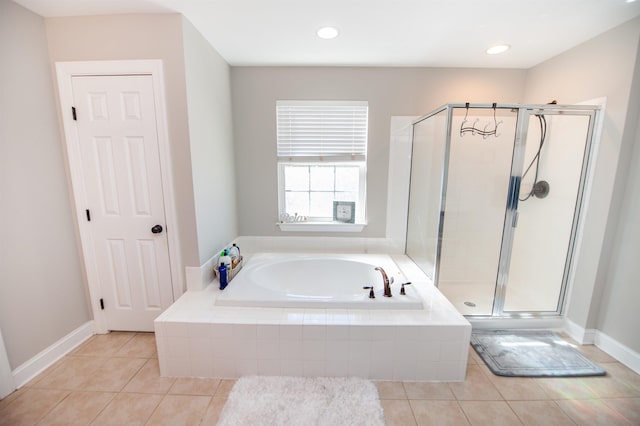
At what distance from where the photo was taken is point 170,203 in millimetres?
1811

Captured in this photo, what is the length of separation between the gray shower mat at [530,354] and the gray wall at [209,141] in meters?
2.31

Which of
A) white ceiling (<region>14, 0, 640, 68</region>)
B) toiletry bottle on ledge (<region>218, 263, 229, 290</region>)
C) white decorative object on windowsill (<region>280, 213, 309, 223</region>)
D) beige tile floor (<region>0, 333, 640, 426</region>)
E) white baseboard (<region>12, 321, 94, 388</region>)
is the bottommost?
beige tile floor (<region>0, 333, 640, 426</region>)

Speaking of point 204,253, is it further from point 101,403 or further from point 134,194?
point 101,403

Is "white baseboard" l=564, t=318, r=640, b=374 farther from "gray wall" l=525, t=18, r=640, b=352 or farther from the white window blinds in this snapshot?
the white window blinds

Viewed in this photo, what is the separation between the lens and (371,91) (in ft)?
8.05

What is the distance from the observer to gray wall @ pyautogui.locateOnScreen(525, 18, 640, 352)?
5.55ft

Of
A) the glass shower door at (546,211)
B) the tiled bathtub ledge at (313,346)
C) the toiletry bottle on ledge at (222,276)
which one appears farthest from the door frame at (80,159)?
the glass shower door at (546,211)

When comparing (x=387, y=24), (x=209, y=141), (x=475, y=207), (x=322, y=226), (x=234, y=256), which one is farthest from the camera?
(x=322, y=226)

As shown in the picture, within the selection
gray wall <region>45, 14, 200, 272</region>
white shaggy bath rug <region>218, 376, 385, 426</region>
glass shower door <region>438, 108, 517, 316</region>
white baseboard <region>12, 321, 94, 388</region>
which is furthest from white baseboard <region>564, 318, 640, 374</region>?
white baseboard <region>12, 321, 94, 388</region>

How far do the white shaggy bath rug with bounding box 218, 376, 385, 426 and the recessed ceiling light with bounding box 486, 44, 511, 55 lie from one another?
8.82ft

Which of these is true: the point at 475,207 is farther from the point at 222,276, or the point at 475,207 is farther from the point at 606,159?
the point at 222,276

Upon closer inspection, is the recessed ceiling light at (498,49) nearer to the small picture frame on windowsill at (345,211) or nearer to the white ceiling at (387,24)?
the white ceiling at (387,24)

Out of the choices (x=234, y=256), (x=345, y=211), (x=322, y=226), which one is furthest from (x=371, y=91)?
(x=234, y=256)

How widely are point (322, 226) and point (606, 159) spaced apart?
230 centimetres
